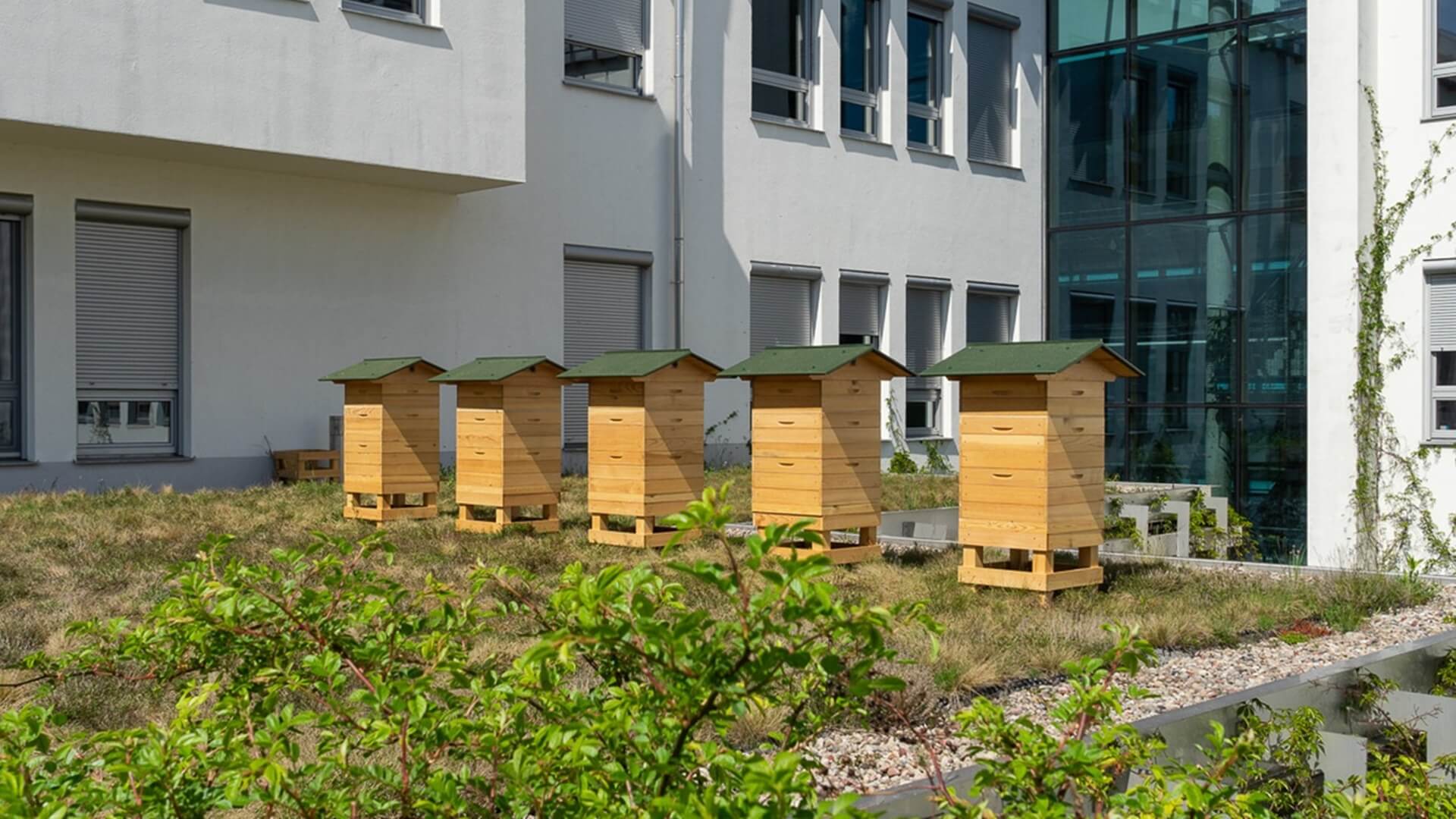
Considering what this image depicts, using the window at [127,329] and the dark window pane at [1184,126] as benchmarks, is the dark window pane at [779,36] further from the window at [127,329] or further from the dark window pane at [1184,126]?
the window at [127,329]

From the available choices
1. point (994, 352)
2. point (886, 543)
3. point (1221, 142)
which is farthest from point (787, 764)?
point (1221, 142)

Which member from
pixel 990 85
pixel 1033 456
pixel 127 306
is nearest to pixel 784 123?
pixel 990 85

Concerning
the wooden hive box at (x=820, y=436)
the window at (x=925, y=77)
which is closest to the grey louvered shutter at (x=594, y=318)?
the window at (x=925, y=77)

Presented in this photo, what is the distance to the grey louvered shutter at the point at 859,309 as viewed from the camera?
862 inches

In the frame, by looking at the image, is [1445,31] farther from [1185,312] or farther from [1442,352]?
[1185,312]

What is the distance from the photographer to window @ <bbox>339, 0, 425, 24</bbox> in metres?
15.3

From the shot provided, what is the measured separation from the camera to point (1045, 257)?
23.7m

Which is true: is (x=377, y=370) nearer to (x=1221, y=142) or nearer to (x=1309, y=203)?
(x=1309, y=203)

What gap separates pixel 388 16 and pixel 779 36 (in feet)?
23.3

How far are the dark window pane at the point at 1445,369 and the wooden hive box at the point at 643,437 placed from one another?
359 inches

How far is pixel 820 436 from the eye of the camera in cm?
1041

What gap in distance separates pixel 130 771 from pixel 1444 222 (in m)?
16.6

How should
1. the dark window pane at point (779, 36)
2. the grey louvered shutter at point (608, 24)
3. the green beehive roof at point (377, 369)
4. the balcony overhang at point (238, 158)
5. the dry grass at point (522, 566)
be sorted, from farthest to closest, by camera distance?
the dark window pane at point (779, 36) → the grey louvered shutter at point (608, 24) → the balcony overhang at point (238, 158) → the green beehive roof at point (377, 369) → the dry grass at point (522, 566)

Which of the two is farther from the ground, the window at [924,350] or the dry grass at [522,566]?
the window at [924,350]
